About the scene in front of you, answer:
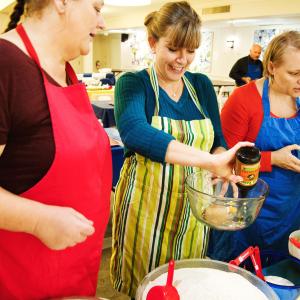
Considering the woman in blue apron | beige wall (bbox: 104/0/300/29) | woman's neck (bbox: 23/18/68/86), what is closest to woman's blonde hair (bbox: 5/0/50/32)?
woman's neck (bbox: 23/18/68/86)

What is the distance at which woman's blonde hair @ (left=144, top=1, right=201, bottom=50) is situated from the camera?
47.1 inches

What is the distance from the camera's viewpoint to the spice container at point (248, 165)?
0.91 m

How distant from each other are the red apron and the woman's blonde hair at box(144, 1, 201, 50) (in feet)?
1.49

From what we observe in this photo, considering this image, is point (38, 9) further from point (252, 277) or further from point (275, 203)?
point (275, 203)

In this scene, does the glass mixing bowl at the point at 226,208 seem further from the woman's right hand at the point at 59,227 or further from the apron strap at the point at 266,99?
the apron strap at the point at 266,99

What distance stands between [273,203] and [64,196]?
37.2 inches

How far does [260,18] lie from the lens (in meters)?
7.53

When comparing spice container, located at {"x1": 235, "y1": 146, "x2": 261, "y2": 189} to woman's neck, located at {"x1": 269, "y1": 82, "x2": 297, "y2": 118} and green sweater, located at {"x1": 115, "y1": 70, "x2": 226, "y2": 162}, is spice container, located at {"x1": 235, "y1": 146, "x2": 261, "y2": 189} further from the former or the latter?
woman's neck, located at {"x1": 269, "y1": 82, "x2": 297, "y2": 118}

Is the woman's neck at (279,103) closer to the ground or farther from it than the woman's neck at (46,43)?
closer to the ground

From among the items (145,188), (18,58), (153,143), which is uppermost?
(18,58)

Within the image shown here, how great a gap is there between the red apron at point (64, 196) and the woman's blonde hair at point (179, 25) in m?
0.45

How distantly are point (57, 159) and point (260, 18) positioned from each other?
7744mm

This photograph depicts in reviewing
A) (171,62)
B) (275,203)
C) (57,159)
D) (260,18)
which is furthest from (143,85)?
(260,18)

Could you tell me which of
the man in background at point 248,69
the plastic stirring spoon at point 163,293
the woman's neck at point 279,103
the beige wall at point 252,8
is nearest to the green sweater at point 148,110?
the woman's neck at point 279,103
